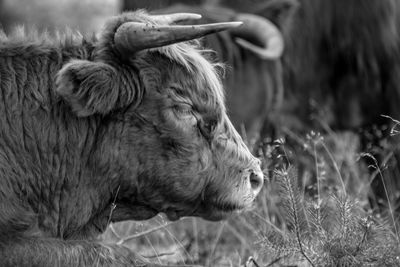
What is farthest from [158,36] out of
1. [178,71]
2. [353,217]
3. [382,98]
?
[382,98]

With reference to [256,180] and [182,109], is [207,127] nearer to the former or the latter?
[182,109]

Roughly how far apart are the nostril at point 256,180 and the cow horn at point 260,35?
449 centimetres

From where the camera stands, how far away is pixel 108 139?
4539 millimetres

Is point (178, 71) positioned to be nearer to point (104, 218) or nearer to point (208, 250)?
point (104, 218)

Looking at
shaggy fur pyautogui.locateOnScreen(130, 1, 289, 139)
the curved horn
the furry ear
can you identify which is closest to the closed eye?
the furry ear

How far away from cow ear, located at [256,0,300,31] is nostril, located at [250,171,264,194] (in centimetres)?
535

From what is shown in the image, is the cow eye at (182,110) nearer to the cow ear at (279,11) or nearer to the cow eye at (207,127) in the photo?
the cow eye at (207,127)

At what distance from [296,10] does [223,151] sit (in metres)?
5.77

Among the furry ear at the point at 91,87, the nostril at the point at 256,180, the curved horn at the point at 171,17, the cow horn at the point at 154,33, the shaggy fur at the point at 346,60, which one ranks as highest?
the cow horn at the point at 154,33

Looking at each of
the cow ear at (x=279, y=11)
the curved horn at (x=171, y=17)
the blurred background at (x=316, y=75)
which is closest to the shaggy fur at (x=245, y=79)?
the blurred background at (x=316, y=75)

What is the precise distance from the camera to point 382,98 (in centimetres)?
998

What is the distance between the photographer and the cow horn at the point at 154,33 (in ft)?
14.1

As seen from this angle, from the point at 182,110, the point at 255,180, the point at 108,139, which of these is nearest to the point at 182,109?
the point at 182,110

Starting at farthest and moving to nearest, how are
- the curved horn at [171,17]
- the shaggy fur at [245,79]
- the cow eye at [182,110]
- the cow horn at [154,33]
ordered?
the shaggy fur at [245,79]
the curved horn at [171,17]
the cow eye at [182,110]
the cow horn at [154,33]
